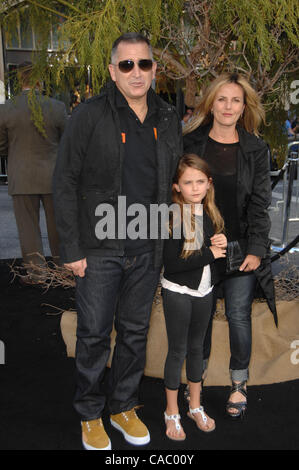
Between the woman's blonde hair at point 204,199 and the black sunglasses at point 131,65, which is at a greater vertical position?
the black sunglasses at point 131,65

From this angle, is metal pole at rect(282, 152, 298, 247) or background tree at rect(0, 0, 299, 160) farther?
metal pole at rect(282, 152, 298, 247)

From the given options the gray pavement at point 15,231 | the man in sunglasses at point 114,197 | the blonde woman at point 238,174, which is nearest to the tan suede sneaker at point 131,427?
the man in sunglasses at point 114,197

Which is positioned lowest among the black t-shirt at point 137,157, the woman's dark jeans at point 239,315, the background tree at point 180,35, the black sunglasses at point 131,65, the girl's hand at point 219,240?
the woman's dark jeans at point 239,315

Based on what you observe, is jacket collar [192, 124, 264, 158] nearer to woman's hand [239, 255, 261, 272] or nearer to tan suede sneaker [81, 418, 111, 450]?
woman's hand [239, 255, 261, 272]

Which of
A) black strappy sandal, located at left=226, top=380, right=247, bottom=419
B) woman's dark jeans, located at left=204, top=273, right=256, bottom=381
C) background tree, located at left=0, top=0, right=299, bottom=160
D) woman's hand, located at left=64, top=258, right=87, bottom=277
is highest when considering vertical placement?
background tree, located at left=0, top=0, right=299, bottom=160

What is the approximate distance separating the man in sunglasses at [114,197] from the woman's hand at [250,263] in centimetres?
49

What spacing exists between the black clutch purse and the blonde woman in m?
0.01

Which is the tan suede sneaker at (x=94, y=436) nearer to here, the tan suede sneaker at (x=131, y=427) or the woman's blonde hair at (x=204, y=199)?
the tan suede sneaker at (x=131, y=427)

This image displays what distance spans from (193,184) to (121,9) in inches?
39.5

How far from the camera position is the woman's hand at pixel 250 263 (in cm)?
263

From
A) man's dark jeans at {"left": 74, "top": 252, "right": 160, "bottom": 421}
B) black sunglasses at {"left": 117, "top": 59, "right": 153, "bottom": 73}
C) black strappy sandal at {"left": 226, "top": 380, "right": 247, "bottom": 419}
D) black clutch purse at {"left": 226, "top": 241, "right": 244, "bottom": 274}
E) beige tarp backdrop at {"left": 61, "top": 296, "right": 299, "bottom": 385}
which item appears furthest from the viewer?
beige tarp backdrop at {"left": 61, "top": 296, "right": 299, "bottom": 385}

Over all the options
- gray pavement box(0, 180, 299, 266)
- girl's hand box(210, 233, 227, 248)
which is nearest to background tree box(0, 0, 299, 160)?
girl's hand box(210, 233, 227, 248)

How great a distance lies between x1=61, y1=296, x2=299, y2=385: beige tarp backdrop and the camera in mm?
3117
